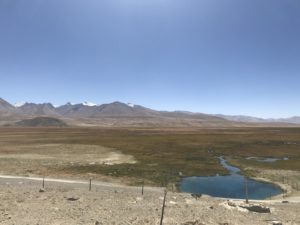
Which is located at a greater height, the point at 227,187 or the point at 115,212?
the point at 115,212

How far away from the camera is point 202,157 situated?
7525 centimetres

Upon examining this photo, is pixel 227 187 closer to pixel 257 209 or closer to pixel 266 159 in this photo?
pixel 257 209

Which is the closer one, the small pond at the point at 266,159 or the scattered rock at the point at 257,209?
the scattered rock at the point at 257,209

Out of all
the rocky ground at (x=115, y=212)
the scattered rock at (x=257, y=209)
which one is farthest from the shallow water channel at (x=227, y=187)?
the scattered rock at (x=257, y=209)

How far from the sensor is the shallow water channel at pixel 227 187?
42594 millimetres

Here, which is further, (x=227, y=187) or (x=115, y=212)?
(x=227, y=187)

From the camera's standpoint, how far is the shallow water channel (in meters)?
42.6

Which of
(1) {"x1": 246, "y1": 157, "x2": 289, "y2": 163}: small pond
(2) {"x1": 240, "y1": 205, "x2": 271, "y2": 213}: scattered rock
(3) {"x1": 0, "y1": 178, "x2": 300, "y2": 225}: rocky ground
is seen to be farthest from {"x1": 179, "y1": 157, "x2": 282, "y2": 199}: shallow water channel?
(1) {"x1": 246, "y1": 157, "x2": 289, "y2": 163}: small pond

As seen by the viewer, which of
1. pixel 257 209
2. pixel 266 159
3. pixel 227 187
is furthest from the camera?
pixel 266 159

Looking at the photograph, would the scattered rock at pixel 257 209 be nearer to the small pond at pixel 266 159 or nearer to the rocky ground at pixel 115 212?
the rocky ground at pixel 115 212

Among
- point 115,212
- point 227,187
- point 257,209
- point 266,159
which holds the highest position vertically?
point 115,212

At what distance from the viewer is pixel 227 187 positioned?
4681 cm

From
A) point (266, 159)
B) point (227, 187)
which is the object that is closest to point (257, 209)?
point (227, 187)

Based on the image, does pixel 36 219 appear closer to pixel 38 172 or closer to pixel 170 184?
pixel 170 184
